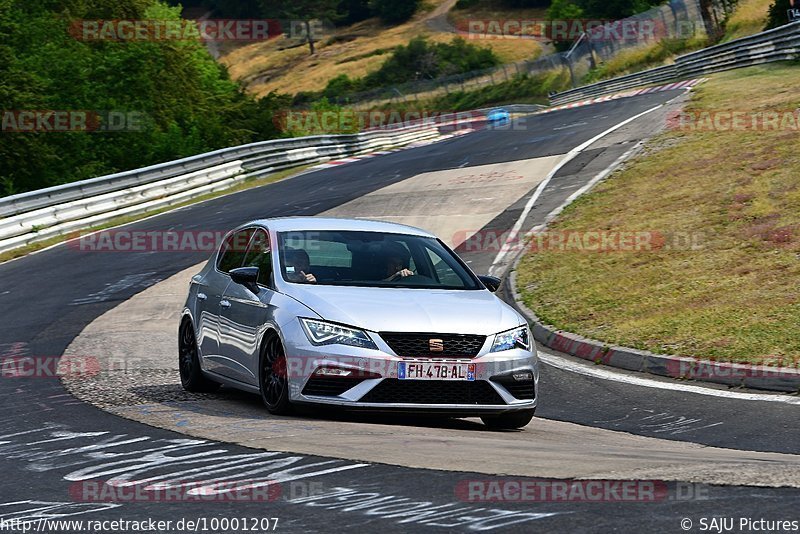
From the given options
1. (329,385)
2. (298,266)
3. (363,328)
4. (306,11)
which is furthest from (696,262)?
(306,11)

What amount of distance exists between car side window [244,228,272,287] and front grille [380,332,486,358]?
1500mm

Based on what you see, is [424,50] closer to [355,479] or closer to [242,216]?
[242,216]

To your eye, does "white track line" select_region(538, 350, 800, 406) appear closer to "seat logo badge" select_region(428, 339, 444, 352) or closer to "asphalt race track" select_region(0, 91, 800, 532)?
"asphalt race track" select_region(0, 91, 800, 532)

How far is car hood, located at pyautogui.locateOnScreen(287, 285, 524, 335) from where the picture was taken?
28.2ft

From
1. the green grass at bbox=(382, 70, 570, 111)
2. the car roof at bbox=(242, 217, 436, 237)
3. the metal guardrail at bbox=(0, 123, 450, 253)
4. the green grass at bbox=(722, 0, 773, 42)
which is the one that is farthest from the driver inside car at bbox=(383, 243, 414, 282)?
the green grass at bbox=(382, 70, 570, 111)

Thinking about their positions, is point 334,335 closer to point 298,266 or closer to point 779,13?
point 298,266

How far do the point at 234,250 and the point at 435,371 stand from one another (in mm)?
2926

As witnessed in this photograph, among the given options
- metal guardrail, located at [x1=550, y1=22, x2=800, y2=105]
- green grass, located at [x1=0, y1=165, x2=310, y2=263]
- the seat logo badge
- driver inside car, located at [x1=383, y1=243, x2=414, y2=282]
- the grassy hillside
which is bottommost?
green grass, located at [x1=0, y1=165, x2=310, y2=263]

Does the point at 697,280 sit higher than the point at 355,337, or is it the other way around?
the point at 355,337

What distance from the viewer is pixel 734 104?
3178cm

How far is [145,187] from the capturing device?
30.8 meters

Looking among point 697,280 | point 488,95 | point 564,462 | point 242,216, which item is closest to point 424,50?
point 488,95

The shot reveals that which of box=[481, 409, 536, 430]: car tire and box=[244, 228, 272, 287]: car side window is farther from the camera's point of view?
box=[244, 228, 272, 287]: car side window

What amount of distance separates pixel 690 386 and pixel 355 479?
5.79 m
